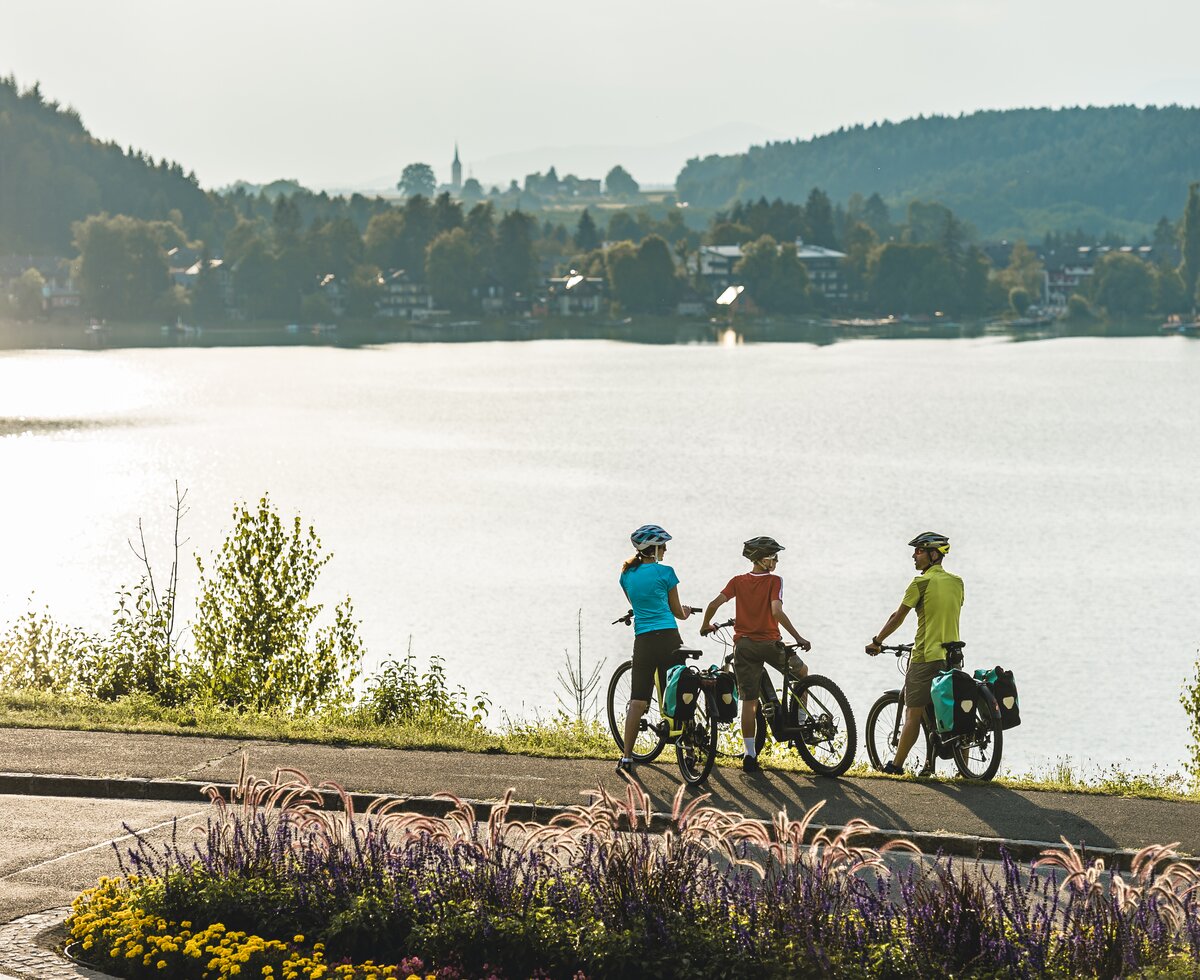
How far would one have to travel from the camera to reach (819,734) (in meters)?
12.8

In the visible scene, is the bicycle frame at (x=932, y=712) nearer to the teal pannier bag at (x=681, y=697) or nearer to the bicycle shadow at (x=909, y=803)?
the bicycle shadow at (x=909, y=803)

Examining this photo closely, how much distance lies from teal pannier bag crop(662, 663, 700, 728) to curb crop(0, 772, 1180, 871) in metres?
1.02

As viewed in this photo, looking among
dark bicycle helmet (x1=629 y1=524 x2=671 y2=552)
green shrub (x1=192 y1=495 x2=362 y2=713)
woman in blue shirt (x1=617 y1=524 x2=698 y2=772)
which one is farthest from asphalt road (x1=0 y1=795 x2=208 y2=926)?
green shrub (x1=192 y1=495 x2=362 y2=713)

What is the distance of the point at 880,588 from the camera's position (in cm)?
4319

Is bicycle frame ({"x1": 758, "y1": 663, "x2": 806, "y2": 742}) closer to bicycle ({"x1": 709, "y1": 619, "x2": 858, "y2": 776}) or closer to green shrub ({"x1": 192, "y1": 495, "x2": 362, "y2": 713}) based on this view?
bicycle ({"x1": 709, "y1": 619, "x2": 858, "y2": 776})

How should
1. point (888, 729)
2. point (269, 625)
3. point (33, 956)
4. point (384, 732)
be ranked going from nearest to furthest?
point (33, 956)
point (888, 729)
point (384, 732)
point (269, 625)

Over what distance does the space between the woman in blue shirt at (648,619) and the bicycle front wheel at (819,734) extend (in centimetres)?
100

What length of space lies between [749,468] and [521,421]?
81.7 feet

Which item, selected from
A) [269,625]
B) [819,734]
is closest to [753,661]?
[819,734]

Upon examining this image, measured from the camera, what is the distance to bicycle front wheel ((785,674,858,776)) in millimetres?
12656

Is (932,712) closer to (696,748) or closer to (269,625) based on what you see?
(696,748)

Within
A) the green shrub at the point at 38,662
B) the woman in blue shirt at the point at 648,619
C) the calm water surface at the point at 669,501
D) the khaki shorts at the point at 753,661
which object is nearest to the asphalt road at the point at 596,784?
the woman in blue shirt at the point at 648,619

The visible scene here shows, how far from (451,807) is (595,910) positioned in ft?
10.9

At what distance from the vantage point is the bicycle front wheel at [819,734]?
12.7 metres
